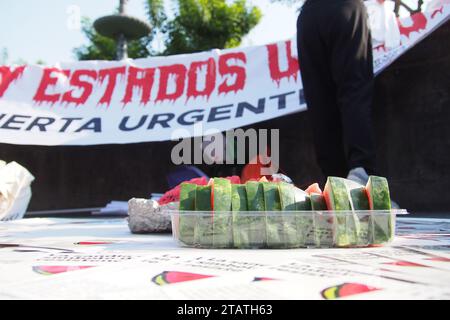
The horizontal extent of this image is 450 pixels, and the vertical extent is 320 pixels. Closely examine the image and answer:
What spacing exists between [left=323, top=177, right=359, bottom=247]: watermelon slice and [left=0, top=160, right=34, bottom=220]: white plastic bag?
2016 mm

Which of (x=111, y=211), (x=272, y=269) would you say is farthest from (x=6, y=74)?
(x=272, y=269)

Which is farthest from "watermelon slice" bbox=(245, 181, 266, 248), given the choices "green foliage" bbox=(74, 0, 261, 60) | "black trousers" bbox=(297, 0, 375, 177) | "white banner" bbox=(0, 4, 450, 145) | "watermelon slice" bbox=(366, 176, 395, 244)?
"green foliage" bbox=(74, 0, 261, 60)

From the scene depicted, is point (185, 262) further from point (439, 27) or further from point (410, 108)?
point (439, 27)

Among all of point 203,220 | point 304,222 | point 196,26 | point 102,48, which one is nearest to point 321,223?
point 304,222

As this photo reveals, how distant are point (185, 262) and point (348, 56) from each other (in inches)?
58.7

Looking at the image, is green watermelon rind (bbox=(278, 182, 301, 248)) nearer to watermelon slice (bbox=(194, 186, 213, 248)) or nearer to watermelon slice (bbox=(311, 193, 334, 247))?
watermelon slice (bbox=(311, 193, 334, 247))

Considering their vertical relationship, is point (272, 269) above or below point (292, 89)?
below

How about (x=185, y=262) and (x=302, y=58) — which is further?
(x=302, y=58)

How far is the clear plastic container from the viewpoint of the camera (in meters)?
0.95

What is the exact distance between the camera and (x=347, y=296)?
1.77 feet

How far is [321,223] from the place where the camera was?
0.96m

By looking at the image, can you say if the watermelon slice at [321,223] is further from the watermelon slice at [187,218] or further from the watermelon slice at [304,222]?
the watermelon slice at [187,218]

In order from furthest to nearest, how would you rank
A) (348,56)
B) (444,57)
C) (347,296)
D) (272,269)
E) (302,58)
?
(444,57) < (302,58) < (348,56) < (272,269) < (347,296)

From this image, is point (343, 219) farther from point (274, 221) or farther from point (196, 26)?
point (196, 26)
